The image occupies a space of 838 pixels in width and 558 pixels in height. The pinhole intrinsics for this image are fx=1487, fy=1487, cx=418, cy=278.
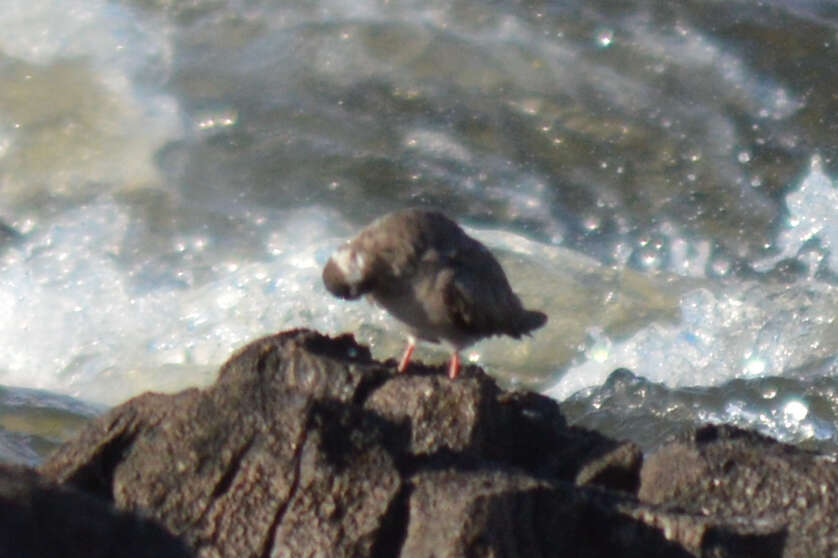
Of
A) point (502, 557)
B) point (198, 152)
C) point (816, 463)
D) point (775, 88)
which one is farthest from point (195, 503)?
point (775, 88)

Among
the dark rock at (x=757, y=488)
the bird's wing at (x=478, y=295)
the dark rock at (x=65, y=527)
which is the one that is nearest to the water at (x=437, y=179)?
the bird's wing at (x=478, y=295)

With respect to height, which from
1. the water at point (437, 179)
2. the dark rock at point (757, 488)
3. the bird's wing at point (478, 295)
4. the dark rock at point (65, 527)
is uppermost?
the dark rock at point (65, 527)

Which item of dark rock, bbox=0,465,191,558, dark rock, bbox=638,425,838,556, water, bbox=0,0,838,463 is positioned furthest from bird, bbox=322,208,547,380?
dark rock, bbox=0,465,191,558

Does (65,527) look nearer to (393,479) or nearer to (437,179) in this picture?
(393,479)

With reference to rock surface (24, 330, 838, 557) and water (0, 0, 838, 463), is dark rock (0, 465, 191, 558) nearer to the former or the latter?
rock surface (24, 330, 838, 557)

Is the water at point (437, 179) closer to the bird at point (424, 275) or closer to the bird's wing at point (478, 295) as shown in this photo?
the bird's wing at point (478, 295)

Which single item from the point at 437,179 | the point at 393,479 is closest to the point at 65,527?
the point at 393,479

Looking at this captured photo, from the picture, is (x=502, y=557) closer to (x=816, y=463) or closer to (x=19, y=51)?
(x=816, y=463)
